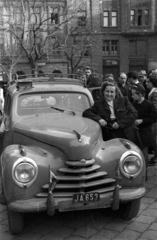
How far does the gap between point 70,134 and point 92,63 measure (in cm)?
3552

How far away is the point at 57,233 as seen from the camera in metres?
3.93

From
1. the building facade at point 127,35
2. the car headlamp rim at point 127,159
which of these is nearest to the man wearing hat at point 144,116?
the car headlamp rim at point 127,159

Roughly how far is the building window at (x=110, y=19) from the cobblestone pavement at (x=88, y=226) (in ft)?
123

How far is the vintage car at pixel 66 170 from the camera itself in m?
3.57

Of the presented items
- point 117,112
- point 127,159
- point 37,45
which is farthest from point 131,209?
point 37,45

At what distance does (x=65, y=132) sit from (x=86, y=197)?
0.84 metres

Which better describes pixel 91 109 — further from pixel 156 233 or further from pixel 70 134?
pixel 156 233

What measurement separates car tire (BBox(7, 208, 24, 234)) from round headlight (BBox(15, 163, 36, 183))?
1.75ft

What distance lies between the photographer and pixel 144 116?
5.68 metres

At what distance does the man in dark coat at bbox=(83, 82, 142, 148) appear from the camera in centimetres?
480

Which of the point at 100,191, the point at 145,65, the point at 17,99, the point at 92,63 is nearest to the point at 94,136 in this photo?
the point at 100,191

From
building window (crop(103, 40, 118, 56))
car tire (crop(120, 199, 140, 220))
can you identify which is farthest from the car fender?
building window (crop(103, 40, 118, 56))

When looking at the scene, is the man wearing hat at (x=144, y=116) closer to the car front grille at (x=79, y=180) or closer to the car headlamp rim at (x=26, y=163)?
the car front grille at (x=79, y=180)

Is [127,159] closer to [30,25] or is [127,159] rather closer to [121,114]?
[121,114]
